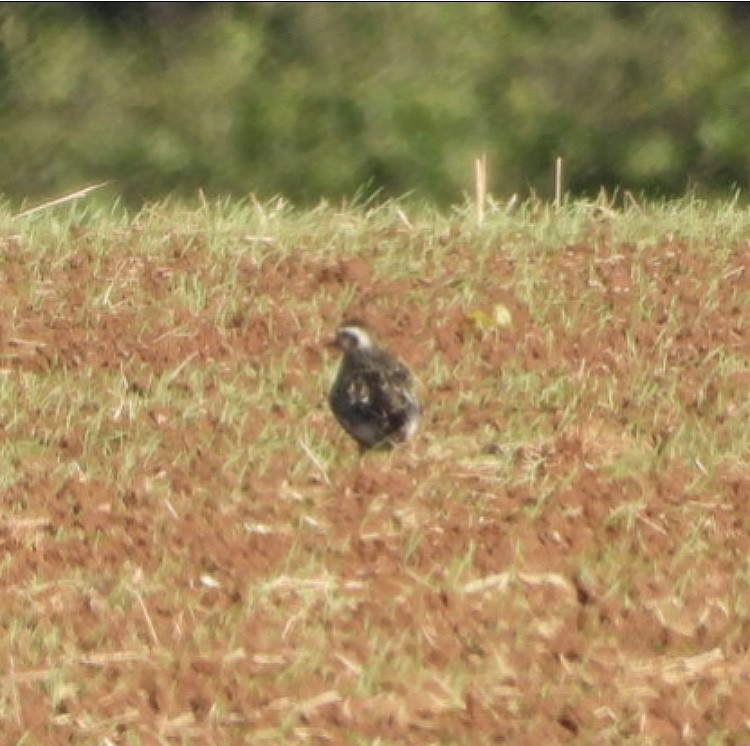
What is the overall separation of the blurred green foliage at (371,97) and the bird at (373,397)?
848cm

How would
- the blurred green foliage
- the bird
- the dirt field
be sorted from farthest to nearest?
the blurred green foliage → the bird → the dirt field

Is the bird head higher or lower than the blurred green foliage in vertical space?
higher

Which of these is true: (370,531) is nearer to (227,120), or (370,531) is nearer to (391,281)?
(391,281)

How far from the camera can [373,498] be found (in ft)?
23.7

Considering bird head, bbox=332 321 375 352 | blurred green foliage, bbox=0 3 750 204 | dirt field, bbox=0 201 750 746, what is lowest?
blurred green foliage, bbox=0 3 750 204

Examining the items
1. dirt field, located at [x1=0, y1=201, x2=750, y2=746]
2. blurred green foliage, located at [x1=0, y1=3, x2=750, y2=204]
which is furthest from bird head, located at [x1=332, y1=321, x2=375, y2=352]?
blurred green foliage, located at [x1=0, y1=3, x2=750, y2=204]

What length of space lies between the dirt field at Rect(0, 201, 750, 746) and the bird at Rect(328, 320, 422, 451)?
0.10 meters

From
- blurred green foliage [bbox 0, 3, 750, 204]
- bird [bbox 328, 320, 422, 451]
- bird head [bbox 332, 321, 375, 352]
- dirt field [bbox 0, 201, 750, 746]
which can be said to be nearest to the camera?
dirt field [bbox 0, 201, 750, 746]

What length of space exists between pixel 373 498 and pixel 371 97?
9.86 meters

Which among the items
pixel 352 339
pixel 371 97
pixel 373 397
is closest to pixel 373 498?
pixel 373 397

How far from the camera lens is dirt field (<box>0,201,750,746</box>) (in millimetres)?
5980

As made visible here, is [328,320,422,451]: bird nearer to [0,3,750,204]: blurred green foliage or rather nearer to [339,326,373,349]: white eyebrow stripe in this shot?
[339,326,373,349]: white eyebrow stripe

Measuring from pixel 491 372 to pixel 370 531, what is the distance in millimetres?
1761

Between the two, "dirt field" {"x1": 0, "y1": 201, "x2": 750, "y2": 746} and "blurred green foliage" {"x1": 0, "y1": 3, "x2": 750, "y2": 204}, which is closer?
"dirt field" {"x1": 0, "y1": 201, "x2": 750, "y2": 746}
